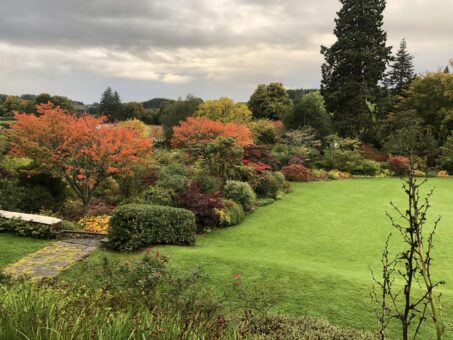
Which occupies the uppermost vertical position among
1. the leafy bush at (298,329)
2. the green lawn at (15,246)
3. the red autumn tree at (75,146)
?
the red autumn tree at (75,146)

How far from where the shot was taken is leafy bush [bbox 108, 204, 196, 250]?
324 inches

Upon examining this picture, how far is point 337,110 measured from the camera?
98.1 feet

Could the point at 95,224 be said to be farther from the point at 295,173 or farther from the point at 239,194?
the point at 295,173

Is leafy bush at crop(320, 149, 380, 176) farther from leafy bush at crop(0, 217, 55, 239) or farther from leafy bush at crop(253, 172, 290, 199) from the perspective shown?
leafy bush at crop(0, 217, 55, 239)

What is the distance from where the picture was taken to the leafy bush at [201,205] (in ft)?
36.1

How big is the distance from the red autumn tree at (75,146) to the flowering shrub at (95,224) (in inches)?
43.7

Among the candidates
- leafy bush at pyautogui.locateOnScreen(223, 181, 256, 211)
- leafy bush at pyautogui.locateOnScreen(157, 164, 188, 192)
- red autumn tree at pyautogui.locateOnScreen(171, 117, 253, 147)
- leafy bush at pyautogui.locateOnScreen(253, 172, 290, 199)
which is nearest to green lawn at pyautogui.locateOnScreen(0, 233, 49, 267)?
leafy bush at pyautogui.locateOnScreen(157, 164, 188, 192)

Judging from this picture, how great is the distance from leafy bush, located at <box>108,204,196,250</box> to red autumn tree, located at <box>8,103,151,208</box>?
3.06 metres

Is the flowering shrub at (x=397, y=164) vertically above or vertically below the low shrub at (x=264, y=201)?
above

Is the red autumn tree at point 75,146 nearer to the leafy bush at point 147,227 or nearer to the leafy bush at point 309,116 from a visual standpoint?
the leafy bush at point 147,227

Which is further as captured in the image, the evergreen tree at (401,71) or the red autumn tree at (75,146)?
the evergreen tree at (401,71)

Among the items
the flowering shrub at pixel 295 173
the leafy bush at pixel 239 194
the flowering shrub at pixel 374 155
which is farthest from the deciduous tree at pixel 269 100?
the leafy bush at pixel 239 194

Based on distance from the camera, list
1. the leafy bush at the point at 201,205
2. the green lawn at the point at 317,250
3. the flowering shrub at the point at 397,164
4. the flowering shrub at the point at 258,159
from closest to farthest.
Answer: the green lawn at the point at 317,250 → the leafy bush at the point at 201,205 → the flowering shrub at the point at 258,159 → the flowering shrub at the point at 397,164

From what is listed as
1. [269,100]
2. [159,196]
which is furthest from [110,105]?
[159,196]
